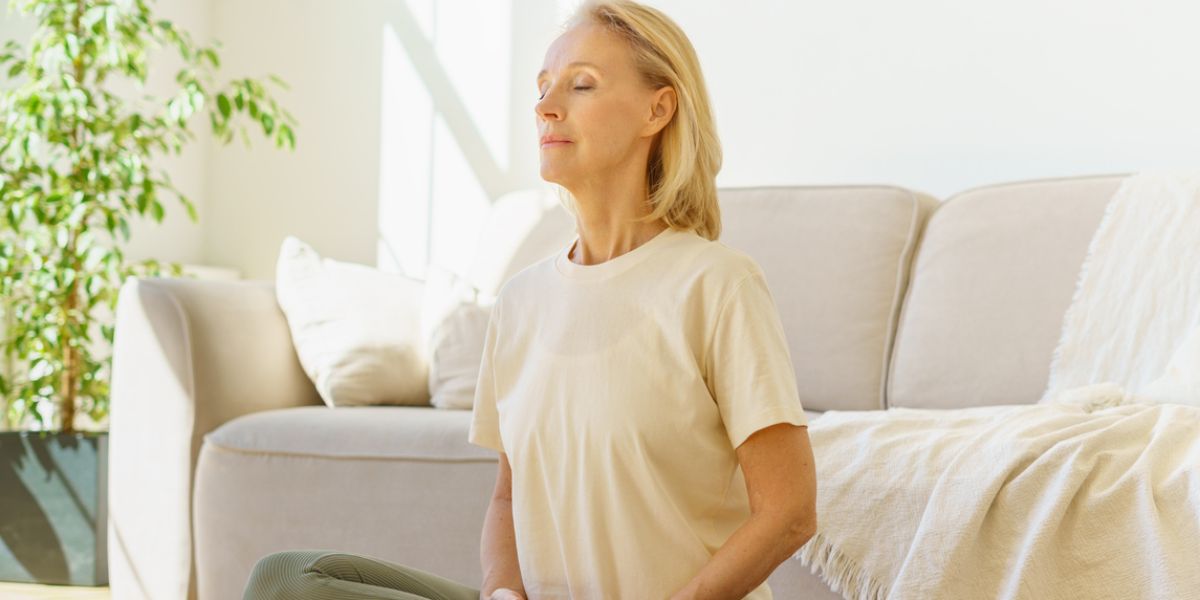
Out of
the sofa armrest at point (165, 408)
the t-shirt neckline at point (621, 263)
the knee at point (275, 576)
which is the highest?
the t-shirt neckline at point (621, 263)

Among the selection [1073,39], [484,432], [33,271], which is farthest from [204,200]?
[484,432]

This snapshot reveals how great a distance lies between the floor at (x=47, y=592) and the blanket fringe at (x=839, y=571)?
168 centimetres

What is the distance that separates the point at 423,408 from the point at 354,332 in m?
0.22

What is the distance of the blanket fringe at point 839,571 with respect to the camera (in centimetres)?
160

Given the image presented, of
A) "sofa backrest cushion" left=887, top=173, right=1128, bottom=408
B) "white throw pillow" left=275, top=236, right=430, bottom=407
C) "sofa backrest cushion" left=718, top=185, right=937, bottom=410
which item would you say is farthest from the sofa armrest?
"sofa backrest cushion" left=887, top=173, right=1128, bottom=408

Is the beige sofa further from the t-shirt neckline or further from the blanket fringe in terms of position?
the t-shirt neckline

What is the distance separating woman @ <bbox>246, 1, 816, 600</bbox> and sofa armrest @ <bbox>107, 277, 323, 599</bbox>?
4.19 feet

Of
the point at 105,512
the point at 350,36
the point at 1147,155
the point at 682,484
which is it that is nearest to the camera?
the point at 682,484

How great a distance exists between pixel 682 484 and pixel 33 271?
7.65 feet

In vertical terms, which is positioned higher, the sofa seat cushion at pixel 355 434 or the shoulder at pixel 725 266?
the shoulder at pixel 725 266

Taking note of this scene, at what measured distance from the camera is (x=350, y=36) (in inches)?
144

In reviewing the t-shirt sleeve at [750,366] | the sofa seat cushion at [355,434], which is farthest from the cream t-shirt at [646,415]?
the sofa seat cushion at [355,434]

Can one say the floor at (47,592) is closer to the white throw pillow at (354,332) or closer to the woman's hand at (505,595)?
the white throw pillow at (354,332)

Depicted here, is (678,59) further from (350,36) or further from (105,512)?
(350,36)
